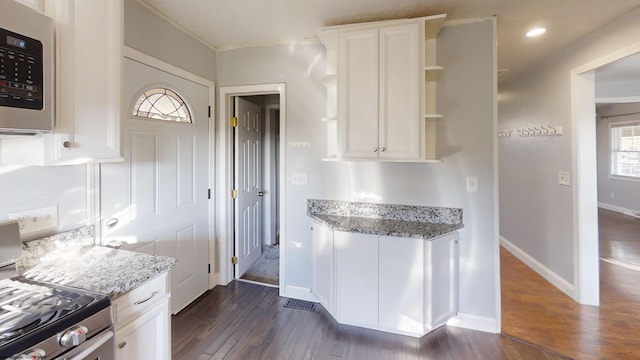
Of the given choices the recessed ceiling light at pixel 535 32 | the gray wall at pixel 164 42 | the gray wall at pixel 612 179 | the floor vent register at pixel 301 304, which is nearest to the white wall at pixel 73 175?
the gray wall at pixel 164 42

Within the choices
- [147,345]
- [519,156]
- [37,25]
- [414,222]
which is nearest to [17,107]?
[37,25]

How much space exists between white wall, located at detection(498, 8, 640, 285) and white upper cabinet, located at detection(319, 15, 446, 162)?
1561 mm

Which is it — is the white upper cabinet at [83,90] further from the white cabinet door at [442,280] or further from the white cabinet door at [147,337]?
the white cabinet door at [442,280]

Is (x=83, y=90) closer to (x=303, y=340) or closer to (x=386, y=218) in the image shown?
(x=303, y=340)

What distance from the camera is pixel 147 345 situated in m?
1.35

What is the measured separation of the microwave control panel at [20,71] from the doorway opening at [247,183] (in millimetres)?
1816

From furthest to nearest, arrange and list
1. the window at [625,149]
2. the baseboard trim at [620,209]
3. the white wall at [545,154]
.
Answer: the baseboard trim at [620,209] → the window at [625,149] → the white wall at [545,154]

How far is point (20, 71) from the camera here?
41.5 inches

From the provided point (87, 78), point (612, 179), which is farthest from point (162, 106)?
point (612, 179)

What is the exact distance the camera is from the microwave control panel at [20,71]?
1.01 meters

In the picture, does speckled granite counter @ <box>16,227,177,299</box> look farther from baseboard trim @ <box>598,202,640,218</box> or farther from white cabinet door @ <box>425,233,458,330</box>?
baseboard trim @ <box>598,202,640,218</box>

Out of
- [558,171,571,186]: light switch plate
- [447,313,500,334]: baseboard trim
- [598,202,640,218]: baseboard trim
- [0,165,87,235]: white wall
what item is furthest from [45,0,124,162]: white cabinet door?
[598,202,640,218]: baseboard trim

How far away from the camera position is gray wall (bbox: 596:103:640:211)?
6234 mm

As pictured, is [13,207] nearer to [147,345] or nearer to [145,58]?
[147,345]
